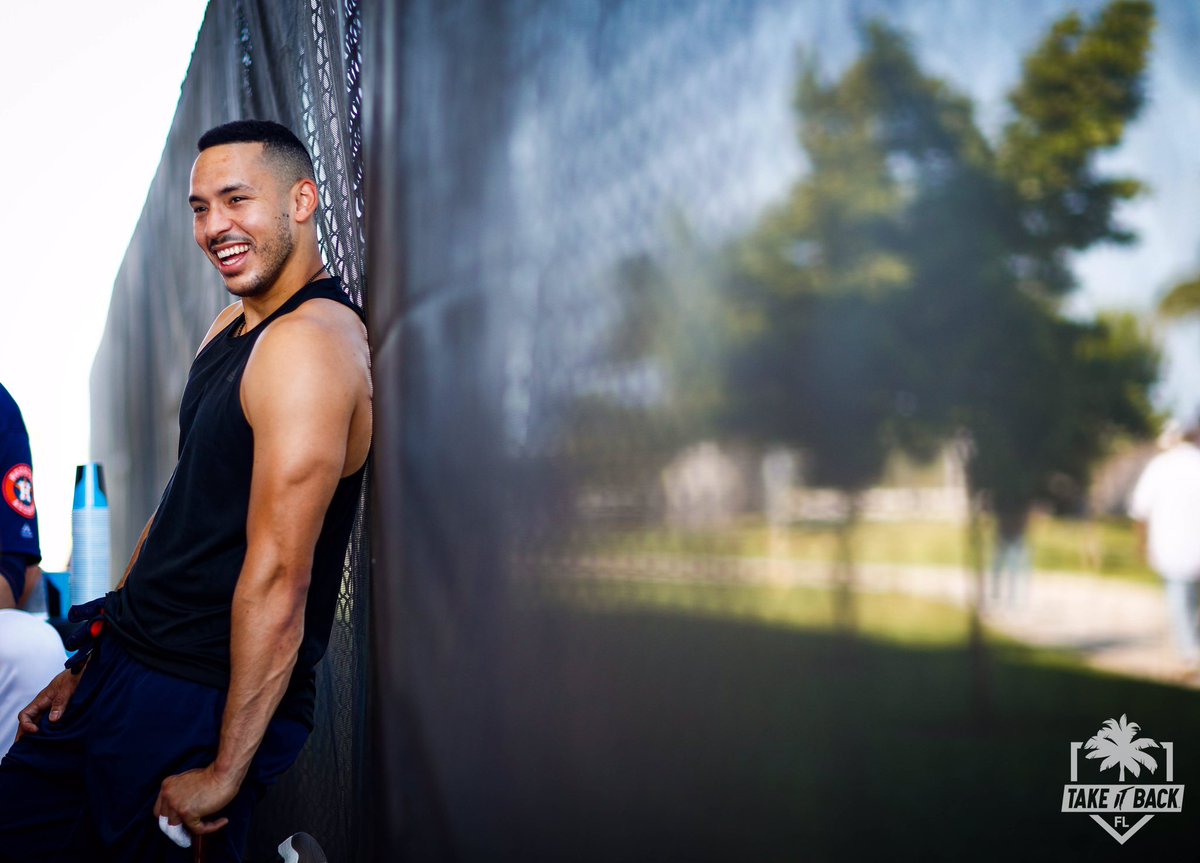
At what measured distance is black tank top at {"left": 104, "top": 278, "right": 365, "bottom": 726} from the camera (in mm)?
1533

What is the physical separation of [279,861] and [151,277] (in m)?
2.92

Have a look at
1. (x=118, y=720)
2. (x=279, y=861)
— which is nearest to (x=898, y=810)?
(x=118, y=720)

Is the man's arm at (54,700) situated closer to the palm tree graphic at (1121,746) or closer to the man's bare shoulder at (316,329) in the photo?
the man's bare shoulder at (316,329)

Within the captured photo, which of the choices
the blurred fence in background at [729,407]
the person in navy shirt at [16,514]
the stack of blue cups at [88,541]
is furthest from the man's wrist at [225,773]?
the stack of blue cups at [88,541]

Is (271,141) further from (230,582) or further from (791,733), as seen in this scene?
(791,733)

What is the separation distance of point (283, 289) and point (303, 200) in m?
0.18

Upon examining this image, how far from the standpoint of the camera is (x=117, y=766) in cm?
153

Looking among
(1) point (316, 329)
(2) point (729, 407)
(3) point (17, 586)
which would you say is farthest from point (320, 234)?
(2) point (729, 407)

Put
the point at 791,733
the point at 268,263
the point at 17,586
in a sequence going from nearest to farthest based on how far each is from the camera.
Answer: the point at 791,733 → the point at 268,263 → the point at 17,586

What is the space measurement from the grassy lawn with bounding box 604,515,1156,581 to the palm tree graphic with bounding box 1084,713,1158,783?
0.12 m

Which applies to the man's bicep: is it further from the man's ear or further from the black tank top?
the man's ear

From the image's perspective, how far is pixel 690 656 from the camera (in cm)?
104

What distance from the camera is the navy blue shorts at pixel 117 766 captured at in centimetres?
149

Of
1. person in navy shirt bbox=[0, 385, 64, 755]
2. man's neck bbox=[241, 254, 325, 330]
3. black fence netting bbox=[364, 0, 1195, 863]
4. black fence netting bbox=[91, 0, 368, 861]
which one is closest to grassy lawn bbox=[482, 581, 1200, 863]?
black fence netting bbox=[364, 0, 1195, 863]
